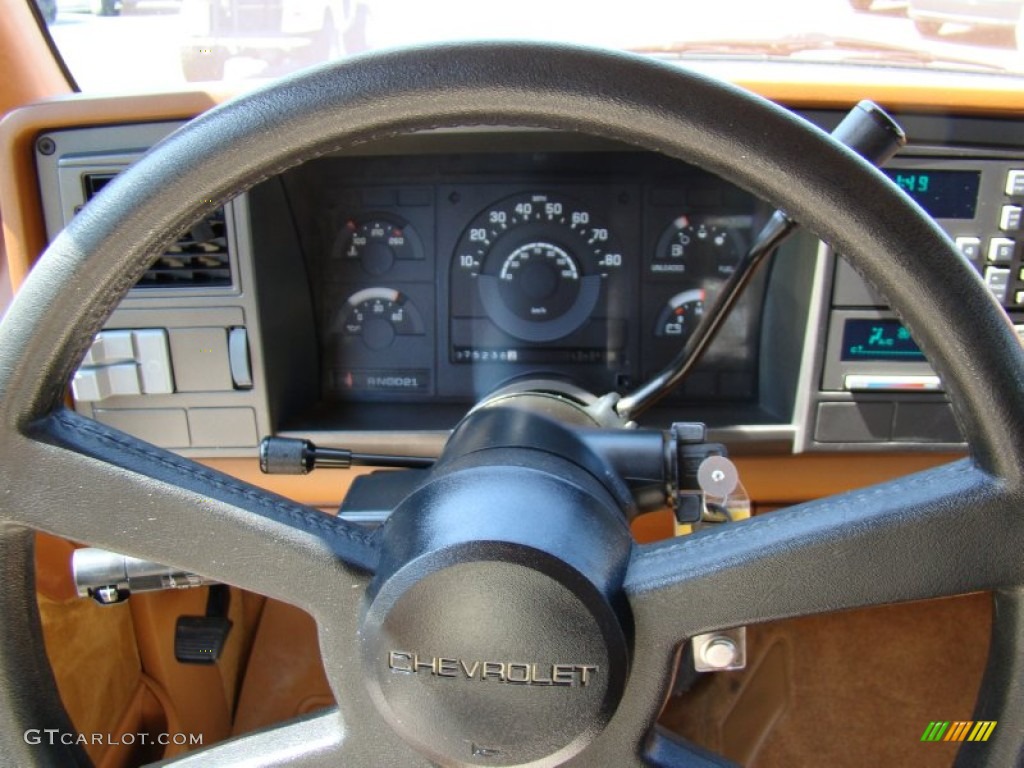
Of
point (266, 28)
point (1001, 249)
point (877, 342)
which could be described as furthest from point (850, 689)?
point (266, 28)

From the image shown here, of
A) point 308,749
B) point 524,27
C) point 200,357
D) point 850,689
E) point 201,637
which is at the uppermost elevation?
point 524,27

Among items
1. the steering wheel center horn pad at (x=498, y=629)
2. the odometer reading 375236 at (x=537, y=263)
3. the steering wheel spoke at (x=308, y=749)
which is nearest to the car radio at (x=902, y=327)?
the odometer reading 375236 at (x=537, y=263)

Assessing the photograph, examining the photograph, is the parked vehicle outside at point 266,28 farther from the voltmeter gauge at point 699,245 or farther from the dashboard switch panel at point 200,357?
the voltmeter gauge at point 699,245

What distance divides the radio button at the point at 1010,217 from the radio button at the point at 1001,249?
2 cm

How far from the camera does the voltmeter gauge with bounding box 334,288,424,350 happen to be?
143 centimetres

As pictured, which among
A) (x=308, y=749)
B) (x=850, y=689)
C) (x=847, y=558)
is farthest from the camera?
(x=850, y=689)

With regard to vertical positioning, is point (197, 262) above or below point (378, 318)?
above

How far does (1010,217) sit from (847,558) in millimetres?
778

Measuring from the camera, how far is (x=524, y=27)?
139 centimetres

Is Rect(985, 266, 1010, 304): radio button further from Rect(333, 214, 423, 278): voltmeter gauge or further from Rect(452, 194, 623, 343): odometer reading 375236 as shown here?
Rect(333, 214, 423, 278): voltmeter gauge

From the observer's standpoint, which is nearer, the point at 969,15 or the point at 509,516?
the point at 509,516

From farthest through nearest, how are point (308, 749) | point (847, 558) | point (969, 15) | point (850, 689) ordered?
point (850, 689) < point (969, 15) < point (308, 749) < point (847, 558)

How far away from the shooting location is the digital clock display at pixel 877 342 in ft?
4.13

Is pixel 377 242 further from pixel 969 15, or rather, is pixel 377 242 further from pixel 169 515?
pixel 969 15
